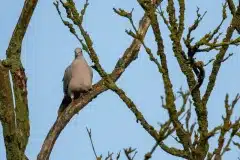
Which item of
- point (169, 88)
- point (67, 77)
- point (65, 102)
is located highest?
point (67, 77)

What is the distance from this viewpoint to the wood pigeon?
13.3 meters

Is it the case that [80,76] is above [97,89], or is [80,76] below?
above

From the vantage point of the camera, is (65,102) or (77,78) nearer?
(65,102)

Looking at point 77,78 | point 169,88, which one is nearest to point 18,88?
point 169,88

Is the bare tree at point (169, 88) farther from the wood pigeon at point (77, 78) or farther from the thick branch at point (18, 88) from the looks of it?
the wood pigeon at point (77, 78)

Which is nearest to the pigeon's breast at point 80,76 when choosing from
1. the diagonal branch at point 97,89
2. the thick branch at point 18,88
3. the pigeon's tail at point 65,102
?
the pigeon's tail at point 65,102

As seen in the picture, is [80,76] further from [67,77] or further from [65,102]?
[65,102]

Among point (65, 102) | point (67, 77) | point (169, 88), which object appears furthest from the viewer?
point (67, 77)

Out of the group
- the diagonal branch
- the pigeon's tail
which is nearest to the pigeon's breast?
the pigeon's tail

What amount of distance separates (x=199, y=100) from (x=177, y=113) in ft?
2.29

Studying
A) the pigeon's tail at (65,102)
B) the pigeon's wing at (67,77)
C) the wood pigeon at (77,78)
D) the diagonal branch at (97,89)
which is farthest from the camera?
the pigeon's wing at (67,77)

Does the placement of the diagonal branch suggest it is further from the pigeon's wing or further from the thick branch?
the pigeon's wing

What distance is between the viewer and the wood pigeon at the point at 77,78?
43.6 ft

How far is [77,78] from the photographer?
13.7 meters
